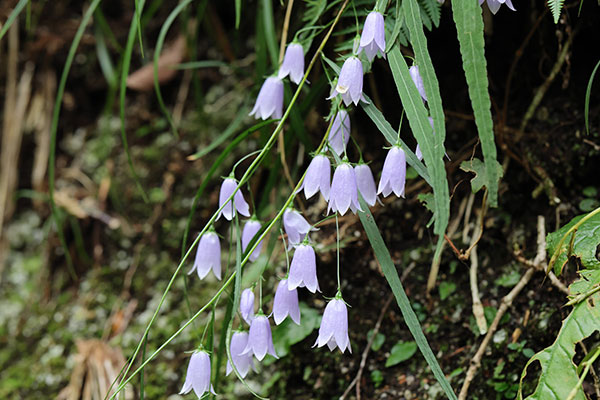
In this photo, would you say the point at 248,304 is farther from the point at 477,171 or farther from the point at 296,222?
the point at 477,171

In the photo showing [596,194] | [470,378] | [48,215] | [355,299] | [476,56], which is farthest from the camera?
[48,215]

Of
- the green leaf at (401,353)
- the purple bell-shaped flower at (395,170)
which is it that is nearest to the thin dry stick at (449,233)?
the green leaf at (401,353)

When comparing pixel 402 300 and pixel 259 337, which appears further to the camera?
pixel 259 337

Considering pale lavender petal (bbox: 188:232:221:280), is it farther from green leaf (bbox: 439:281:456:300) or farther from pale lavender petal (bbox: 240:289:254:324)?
green leaf (bbox: 439:281:456:300)

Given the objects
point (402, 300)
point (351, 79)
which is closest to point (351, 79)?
point (351, 79)

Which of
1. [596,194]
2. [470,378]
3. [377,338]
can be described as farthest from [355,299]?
[596,194]

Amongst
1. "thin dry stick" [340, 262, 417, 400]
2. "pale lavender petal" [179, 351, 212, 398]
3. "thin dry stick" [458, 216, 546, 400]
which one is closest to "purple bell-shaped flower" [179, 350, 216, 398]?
"pale lavender petal" [179, 351, 212, 398]

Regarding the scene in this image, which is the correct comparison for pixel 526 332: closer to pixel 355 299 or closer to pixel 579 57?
pixel 355 299
